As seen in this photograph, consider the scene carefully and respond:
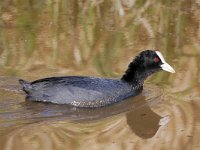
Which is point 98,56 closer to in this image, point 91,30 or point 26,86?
point 91,30

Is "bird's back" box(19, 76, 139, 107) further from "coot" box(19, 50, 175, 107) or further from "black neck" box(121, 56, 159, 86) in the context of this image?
"black neck" box(121, 56, 159, 86)

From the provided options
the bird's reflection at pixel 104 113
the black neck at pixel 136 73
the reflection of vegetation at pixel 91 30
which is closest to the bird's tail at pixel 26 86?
the bird's reflection at pixel 104 113

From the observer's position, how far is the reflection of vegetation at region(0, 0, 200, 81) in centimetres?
868

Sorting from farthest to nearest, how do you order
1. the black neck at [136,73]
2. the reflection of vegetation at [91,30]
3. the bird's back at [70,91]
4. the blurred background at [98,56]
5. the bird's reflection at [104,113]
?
the reflection of vegetation at [91,30], the black neck at [136,73], the bird's back at [70,91], the bird's reflection at [104,113], the blurred background at [98,56]

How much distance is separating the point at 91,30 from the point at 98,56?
4.71ft

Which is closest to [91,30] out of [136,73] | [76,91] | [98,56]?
[98,56]

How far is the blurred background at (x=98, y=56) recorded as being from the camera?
6.16m

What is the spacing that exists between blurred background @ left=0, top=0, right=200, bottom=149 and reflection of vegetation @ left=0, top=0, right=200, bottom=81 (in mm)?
14

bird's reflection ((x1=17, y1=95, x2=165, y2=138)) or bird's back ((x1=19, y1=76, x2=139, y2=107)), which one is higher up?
bird's back ((x1=19, y1=76, x2=139, y2=107))

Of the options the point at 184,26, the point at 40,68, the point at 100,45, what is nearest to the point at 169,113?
the point at 40,68

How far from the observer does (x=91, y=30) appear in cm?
1008

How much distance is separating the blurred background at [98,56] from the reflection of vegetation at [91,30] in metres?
0.01

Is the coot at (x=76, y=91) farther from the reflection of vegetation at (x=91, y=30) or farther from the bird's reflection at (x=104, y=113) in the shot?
the reflection of vegetation at (x=91, y=30)

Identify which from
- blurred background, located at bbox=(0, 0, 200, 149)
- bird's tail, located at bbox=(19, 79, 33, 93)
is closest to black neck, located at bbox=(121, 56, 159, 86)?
blurred background, located at bbox=(0, 0, 200, 149)
